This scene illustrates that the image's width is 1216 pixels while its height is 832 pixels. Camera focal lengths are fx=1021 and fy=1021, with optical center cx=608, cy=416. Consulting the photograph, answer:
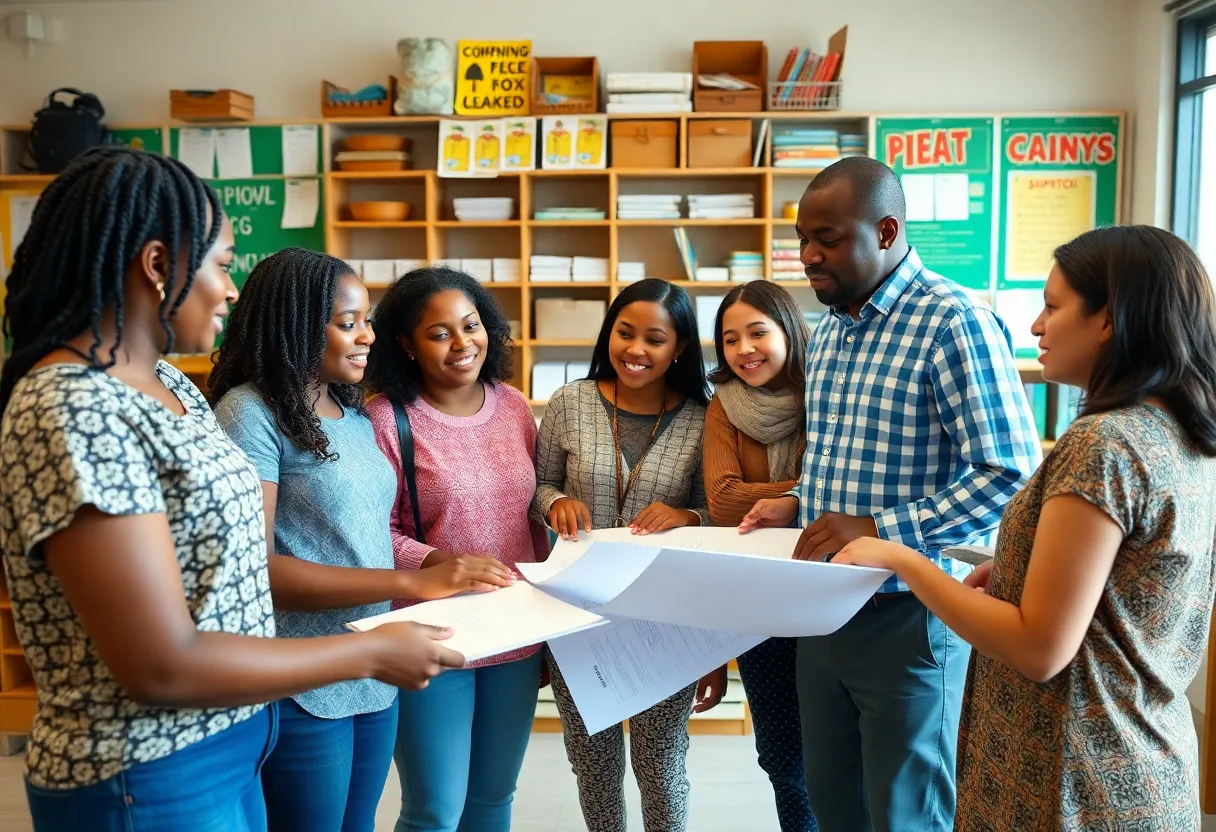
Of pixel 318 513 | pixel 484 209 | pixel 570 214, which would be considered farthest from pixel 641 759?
pixel 484 209

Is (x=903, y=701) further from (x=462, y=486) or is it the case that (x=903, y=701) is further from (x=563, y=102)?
(x=563, y=102)

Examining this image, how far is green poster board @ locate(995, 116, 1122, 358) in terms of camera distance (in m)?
4.70

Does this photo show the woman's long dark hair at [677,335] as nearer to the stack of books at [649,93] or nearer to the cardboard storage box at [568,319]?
the cardboard storage box at [568,319]

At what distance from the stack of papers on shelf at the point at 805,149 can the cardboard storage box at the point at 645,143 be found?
1.57 ft

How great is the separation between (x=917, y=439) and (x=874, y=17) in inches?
146

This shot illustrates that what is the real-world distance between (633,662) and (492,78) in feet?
12.1

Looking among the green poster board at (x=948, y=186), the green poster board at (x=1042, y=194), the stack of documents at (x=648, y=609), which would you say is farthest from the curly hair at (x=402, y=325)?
the green poster board at (x=1042, y=194)

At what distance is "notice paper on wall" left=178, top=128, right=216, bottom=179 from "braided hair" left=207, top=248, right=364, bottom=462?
3.65 meters

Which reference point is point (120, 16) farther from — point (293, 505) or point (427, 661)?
point (427, 661)

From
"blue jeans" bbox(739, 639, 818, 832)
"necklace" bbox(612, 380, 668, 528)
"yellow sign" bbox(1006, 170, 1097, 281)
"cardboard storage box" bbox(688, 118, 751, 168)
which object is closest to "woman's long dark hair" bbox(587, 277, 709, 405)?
"necklace" bbox(612, 380, 668, 528)

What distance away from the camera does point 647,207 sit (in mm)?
4766

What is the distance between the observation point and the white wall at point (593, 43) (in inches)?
187

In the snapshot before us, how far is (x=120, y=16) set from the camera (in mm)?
4984

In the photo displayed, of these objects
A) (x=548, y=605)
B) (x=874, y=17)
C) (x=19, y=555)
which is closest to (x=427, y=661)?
(x=548, y=605)
